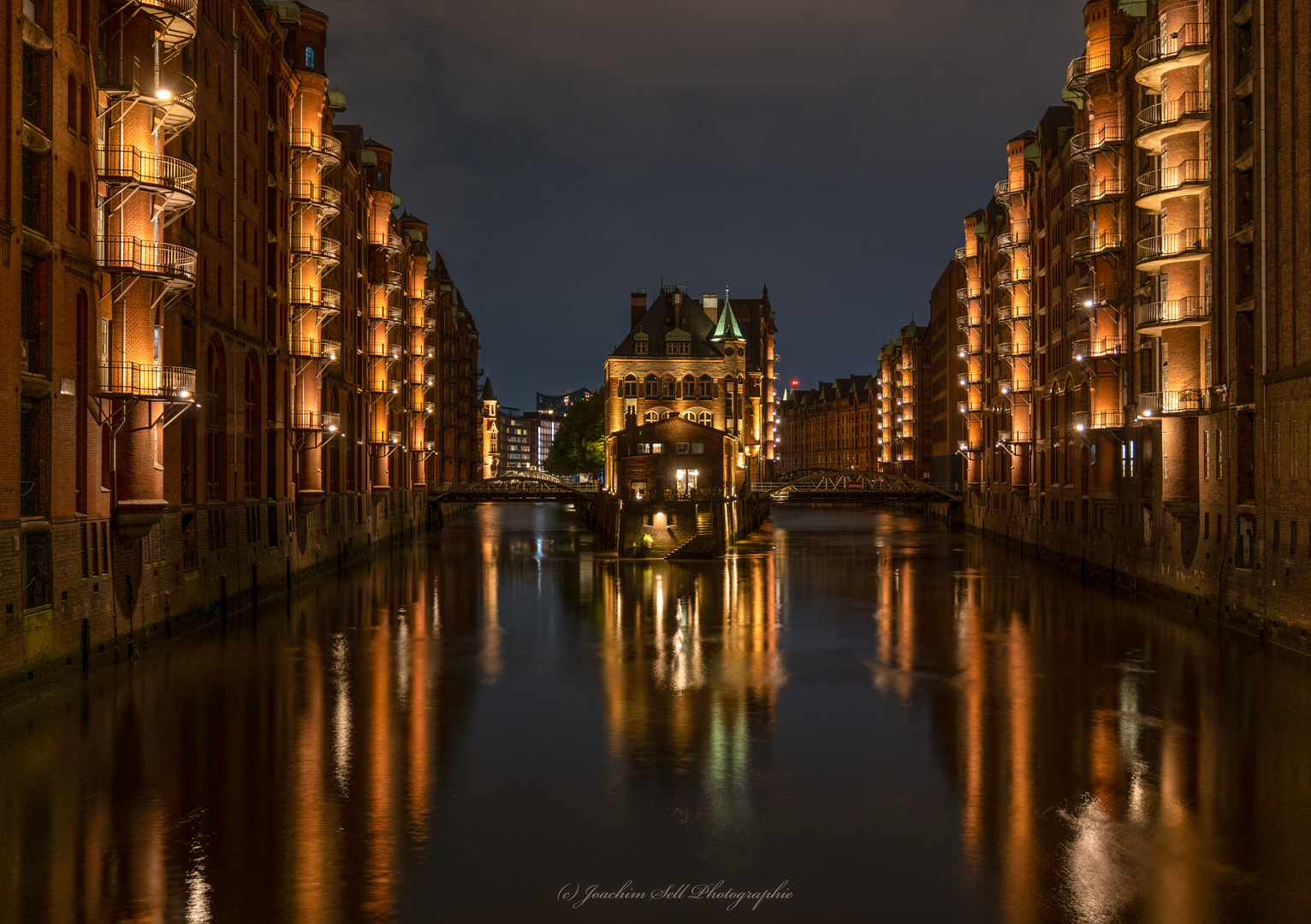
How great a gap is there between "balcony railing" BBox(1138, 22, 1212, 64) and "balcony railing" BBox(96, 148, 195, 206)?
34236 millimetres

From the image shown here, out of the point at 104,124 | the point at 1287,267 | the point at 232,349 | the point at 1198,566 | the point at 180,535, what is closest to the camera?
the point at 104,124

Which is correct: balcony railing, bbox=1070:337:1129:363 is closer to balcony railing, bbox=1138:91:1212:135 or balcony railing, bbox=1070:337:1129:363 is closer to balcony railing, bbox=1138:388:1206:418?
balcony railing, bbox=1138:388:1206:418

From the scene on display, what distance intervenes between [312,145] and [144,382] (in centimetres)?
2832

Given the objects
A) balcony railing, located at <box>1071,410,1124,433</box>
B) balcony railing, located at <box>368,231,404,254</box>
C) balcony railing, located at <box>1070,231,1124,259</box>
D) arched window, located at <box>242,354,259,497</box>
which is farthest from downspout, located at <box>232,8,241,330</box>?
balcony railing, located at <box>1071,410,1124,433</box>

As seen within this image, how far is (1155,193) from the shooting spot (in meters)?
42.1

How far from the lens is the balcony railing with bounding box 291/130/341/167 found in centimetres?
5572

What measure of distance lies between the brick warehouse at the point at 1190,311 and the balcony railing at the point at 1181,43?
8cm

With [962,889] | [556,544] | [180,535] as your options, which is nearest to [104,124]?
[180,535]

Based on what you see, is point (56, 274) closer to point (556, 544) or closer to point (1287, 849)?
point (1287, 849)

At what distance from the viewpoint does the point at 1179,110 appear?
4184 centimetres

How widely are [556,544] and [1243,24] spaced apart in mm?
61666

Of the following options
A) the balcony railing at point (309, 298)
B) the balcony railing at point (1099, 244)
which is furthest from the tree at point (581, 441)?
the balcony railing at point (1099, 244)

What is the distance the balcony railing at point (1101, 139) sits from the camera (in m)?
50.8

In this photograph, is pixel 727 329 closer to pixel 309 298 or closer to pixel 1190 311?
pixel 309 298
